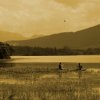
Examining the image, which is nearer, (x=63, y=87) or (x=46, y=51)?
(x=63, y=87)

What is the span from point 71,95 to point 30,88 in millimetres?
5343

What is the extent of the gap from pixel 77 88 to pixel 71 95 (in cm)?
384

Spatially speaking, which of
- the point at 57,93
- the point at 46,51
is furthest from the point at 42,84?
the point at 46,51

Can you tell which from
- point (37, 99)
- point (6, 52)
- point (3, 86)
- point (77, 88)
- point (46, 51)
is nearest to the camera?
point (37, 99)

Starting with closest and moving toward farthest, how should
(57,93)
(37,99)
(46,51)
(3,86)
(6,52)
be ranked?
(37,99), (57,93), (3,86), (6,52), (46,51)

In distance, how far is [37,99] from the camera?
26156mm

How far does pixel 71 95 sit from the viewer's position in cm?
2744

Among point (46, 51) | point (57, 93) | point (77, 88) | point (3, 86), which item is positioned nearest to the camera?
point (57, 93)

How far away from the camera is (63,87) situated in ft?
105

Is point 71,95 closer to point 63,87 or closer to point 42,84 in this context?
point 63,87

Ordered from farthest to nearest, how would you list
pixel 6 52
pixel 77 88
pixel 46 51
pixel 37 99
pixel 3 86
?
1. pixel 46 51
2. pixel 6 52
3. pixel 3 86
4. pixel 77 88
5. pixel 37 99

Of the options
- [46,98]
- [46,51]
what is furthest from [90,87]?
[46,51]

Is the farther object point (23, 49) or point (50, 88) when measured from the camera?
point (23, 49)

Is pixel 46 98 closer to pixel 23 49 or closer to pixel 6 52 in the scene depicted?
pixel 6 52
